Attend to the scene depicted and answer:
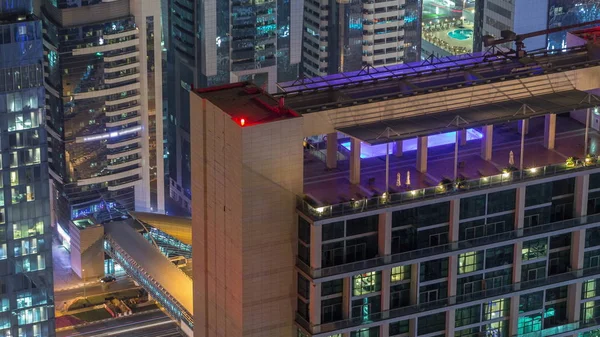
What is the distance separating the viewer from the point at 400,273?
15050 cm

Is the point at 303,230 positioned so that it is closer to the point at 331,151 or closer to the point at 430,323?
the point at 331,151

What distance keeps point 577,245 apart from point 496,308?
8.90 m

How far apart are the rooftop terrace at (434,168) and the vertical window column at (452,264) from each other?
5.53ft

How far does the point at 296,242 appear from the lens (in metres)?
148

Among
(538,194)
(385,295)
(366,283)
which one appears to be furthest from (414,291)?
(538,194)

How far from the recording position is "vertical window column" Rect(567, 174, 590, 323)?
154m

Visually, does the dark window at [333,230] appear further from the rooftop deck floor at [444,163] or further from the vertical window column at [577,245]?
the vertical window column at [577,245]

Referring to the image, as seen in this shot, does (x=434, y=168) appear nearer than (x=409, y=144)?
Yes

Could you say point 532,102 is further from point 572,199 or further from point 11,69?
point 11,69

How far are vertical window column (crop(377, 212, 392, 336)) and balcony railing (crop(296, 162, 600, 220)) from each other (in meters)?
1.33

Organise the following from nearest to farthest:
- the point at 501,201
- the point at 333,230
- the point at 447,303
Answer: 1. the point at 333,230
2. the point at 501,201
3. the point at 447,303

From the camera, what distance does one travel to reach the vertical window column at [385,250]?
5807 inches

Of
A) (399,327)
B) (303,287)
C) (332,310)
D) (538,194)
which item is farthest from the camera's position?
(538,194)

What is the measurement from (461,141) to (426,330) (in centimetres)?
1759
